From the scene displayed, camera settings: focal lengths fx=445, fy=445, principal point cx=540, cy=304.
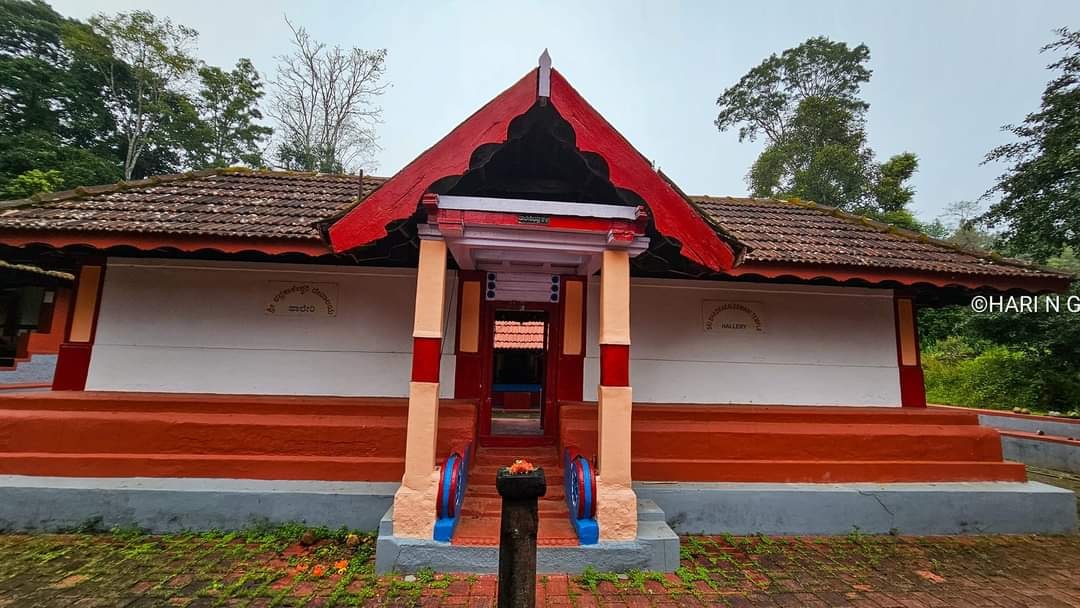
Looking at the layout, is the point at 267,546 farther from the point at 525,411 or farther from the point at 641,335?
the point at 525,411

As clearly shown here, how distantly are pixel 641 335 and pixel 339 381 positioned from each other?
3269 millimetres

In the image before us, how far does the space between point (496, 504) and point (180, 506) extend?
106 inches

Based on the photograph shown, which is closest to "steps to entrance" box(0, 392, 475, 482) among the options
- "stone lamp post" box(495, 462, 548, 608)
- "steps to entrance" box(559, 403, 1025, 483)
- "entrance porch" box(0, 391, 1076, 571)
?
"entrance porch" box(0, 391, 1076, 571)

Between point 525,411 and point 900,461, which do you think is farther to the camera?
point 525,411

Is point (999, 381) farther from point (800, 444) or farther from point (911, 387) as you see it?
point (800, 444)

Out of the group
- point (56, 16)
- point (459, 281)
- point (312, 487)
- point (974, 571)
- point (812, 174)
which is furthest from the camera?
point (56, 16)

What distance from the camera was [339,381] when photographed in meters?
4.65

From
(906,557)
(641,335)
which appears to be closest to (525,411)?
(641,335)

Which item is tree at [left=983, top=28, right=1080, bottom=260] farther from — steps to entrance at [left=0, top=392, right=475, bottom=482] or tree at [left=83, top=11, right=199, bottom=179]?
tree at [left=83, top=11, right=199, bottom=179]

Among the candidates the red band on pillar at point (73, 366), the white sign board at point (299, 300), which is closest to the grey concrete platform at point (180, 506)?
the red band on pillar at point (73, 366)

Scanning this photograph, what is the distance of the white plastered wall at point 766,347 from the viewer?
4.95 m

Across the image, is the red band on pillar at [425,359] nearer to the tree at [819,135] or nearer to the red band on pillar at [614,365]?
the red band on pillar at [614,365]

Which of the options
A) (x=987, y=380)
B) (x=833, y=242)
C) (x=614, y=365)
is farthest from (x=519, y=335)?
(x=987, y=380)

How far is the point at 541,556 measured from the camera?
10.3 ft
